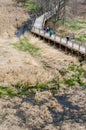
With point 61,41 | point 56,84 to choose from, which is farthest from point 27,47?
point 56,84

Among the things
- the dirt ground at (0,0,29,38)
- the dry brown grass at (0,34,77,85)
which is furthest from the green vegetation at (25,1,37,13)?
the dry brown grass at (0,34,77,85)

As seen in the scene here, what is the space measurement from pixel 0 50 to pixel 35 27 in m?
8.91

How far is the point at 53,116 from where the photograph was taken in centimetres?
2289

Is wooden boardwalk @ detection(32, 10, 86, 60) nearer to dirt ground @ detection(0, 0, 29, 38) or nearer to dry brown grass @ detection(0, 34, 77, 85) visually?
dry brown grass @ detection(0, 34, 77, 85)

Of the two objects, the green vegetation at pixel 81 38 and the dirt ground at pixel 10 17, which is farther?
the dirt ground at pixel 10 17

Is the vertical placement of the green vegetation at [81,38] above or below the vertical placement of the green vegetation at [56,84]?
above

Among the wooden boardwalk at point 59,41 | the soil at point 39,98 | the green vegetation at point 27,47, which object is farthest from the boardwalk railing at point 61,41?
the green vegetation at point 27,47

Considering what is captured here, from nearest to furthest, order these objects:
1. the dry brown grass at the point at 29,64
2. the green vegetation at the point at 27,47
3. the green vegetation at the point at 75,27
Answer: the dry brown grass at the point at 29,64 < the green vegetation at the point at 27,47 < the green vegetation at the point at 75,27

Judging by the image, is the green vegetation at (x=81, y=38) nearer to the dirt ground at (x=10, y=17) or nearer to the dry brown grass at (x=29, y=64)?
the dry brown grass at (x=29, y=64)

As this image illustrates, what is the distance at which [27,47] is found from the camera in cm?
3644

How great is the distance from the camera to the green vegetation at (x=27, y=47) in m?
35.4

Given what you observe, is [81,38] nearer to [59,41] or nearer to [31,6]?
[59,41]

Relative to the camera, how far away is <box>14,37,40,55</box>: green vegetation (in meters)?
35.4

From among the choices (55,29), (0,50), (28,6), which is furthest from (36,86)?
(28,6)
